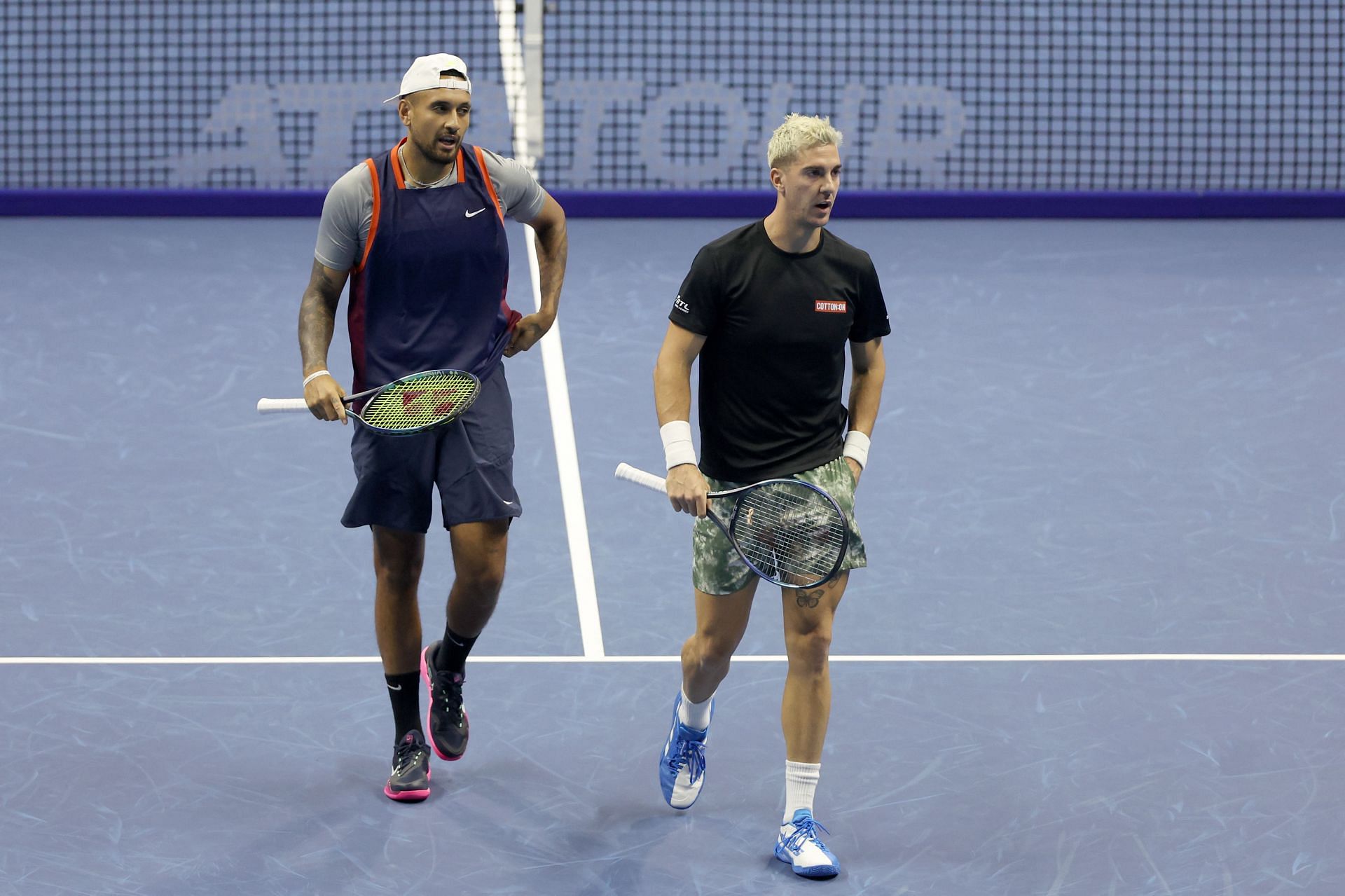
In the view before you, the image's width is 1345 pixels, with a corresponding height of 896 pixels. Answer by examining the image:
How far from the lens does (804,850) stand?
458 cm

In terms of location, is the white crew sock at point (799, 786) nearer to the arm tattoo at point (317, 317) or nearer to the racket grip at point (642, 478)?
the racket grip at point (642, 478)

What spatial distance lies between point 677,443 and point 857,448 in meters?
0.50

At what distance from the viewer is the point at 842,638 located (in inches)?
239

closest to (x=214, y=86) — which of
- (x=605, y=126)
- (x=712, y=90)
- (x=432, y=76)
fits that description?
(x=605, y=126)

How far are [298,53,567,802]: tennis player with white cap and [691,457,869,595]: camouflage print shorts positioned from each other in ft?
2.05

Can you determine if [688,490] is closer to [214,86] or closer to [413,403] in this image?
[413,403]

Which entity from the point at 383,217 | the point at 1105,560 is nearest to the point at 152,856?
the point at 383,217

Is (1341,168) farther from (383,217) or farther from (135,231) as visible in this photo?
(383,217)

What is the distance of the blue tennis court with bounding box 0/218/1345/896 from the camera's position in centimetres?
475

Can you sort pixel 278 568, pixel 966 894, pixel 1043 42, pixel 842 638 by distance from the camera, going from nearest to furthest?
pixel 966 894 → pixel 842 638 → pixel 278 568 → pixel 1043 42

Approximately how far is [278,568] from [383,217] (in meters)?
2.21

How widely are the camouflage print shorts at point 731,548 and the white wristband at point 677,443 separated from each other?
6.5 inches

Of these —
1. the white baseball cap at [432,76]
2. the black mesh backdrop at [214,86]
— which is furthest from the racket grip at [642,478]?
the black mesh backdrop at [214,86]

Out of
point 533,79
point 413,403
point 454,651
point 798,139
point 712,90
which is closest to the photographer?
point 798,139
